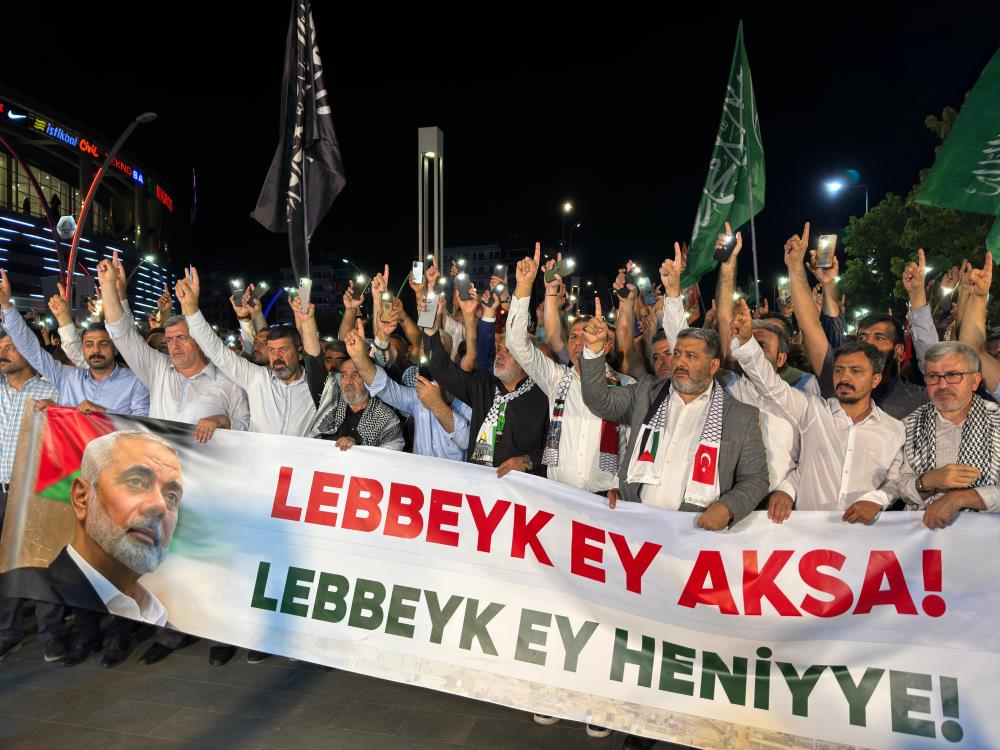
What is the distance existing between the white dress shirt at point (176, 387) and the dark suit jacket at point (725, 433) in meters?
2.59

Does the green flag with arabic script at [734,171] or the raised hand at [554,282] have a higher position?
the green flag with arabic script at [734,171]

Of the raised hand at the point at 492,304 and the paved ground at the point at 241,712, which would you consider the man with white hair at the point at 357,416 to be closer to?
the raised hand at the point at 492,304

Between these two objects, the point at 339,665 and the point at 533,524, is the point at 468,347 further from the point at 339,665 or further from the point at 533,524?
the point at 339,665

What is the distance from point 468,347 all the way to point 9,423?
3.21m

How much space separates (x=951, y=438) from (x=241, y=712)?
3849 millimetres

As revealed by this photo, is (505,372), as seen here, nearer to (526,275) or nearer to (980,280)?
(526,275)

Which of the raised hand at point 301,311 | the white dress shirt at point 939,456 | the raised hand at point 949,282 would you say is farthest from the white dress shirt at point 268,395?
the raised hand at point 949,282

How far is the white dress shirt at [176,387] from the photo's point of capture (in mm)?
5234

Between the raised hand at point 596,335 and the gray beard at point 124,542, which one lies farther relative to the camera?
the gray beard at point 124,542

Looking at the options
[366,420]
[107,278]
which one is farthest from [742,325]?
[107,278]

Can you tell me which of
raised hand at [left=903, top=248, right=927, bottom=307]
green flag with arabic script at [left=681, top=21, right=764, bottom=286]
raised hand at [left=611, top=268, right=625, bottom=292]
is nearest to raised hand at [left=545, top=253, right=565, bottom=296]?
raised hand at [left=611, top=268, right=625, bottom=292]

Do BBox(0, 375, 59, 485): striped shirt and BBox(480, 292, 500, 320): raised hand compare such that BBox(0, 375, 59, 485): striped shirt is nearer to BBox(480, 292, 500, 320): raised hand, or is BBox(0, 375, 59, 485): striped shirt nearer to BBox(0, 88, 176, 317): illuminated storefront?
BBox(480, 292, 500, 320): raised hand

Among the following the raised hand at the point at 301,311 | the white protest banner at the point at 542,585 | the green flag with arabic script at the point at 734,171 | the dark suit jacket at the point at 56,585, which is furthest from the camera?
the green flag with arabic script at the point at 734,171

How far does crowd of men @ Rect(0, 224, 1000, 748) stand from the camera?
3.79 metres
